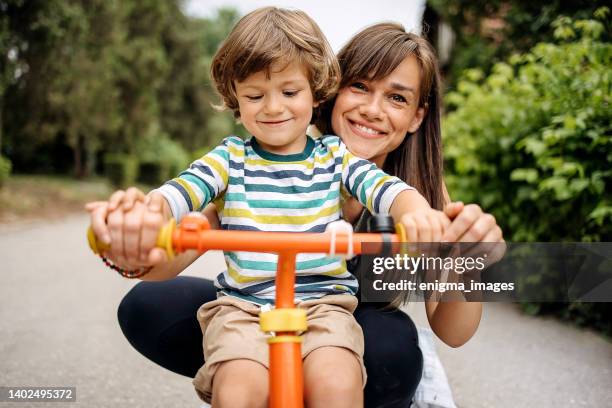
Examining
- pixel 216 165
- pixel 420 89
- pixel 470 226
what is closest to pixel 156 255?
pixel 216 165

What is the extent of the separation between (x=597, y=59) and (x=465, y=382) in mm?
2391

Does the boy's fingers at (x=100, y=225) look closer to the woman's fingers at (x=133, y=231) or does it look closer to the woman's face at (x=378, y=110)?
the woman's fingers at (x=133, y=231)

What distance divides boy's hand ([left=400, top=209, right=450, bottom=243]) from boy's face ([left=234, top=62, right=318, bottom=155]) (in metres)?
0.64

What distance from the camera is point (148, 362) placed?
3740 mm

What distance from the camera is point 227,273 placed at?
6.13 feet

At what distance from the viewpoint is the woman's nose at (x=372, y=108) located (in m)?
2.28

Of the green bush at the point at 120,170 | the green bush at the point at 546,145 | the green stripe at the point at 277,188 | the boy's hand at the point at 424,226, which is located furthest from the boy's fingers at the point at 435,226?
the green bush at the point at 120,170

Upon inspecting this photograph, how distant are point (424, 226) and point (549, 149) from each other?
128 inches

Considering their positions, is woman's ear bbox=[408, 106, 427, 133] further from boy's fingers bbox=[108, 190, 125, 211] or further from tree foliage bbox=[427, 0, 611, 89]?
tree foliage bbox=[427, 0, 611, 89]

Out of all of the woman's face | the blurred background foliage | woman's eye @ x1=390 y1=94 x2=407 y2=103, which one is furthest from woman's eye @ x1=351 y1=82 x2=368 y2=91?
the blurred background foliage

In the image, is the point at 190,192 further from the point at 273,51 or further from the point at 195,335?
the point at 195,335

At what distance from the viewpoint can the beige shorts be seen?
154 centimetres

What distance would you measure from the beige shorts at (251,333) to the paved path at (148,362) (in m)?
1.59

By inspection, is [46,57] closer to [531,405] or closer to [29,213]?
[29,213]
